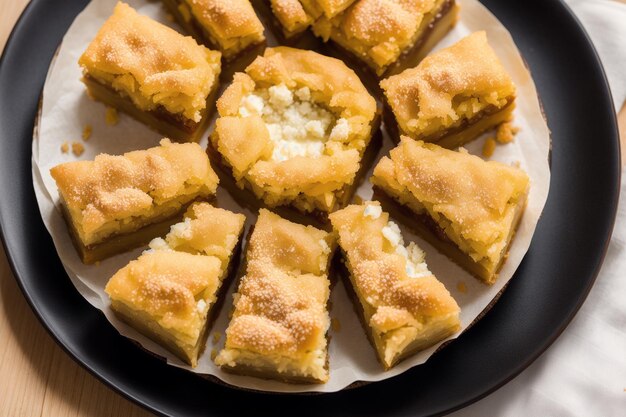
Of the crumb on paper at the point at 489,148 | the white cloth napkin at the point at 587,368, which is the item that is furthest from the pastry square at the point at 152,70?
the white cloth napkin at the point at 587,368

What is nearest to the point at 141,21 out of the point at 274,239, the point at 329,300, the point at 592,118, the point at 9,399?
the point at 274,239

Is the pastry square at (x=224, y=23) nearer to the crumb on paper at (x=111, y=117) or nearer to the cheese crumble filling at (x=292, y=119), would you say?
the cheese crumble filling at (x=292, y=119)

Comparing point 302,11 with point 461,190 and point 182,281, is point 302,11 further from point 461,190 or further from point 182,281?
point 182,281

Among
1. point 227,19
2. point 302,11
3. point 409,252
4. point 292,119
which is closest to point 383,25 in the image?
point 302,11

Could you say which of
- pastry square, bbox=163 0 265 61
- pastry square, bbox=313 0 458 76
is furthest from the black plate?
pastry square, bbox=163 0 265 61

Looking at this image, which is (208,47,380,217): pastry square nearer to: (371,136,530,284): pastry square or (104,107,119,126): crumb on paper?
(371,136,530,284): pastry square

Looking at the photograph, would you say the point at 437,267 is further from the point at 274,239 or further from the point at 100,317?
the point at 100,317
